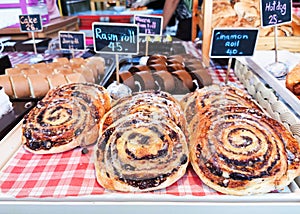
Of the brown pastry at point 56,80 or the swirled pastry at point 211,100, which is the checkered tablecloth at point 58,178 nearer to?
the swirled pastry at point 211,100

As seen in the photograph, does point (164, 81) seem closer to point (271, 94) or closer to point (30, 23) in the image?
point (271, 94)

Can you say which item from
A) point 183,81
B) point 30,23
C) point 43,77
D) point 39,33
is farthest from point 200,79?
point 39,33

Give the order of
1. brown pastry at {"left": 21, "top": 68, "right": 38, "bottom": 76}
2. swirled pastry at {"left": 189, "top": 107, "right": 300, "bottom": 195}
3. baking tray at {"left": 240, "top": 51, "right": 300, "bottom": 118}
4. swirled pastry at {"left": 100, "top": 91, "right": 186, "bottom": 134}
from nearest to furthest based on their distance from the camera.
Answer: swirled pastry at {"left": 189, "top": 107, "right": 300, "bottom": 195}, swirled pastry at {"left": 100, "top": 91, "right": 186, "bottom": 134}, baking tray at {"left": 240, "top": 51, "right": 300, "bottom": 118}, brown pastry at {"left": 21, "top": 68, "right": 38, "bottom": 76}

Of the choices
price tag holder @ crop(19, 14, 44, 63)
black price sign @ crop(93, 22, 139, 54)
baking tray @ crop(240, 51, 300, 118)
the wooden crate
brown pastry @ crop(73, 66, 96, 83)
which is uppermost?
black price sign @ crop(93, 22, 139, 54)

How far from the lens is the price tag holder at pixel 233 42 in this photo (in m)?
1.40

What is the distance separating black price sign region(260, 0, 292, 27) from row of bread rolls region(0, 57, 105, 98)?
1.13m

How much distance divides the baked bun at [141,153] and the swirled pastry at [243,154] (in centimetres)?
8

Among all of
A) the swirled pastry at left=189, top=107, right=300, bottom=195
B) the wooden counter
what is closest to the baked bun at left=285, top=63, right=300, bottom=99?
the swirled pastry at left=189, top=107, right=300, bottom=195

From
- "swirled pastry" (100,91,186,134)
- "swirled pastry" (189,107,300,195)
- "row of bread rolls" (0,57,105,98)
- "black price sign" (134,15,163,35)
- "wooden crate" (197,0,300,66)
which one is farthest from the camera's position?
"wooden crate" (197,0,300,66)

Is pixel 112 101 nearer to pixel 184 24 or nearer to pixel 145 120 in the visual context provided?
pixel 145 120

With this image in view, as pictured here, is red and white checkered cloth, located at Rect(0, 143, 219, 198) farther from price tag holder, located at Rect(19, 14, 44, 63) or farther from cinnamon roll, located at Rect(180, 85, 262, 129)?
price tag holder, located at Rect(19, 14, 44, 63)

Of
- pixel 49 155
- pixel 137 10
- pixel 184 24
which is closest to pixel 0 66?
pixel 49 155

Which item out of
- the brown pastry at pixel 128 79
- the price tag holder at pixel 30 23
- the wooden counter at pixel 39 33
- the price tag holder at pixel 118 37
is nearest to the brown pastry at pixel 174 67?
the brown pastry at pixel 128 79

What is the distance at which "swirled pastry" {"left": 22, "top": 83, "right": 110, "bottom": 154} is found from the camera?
3.70ft
